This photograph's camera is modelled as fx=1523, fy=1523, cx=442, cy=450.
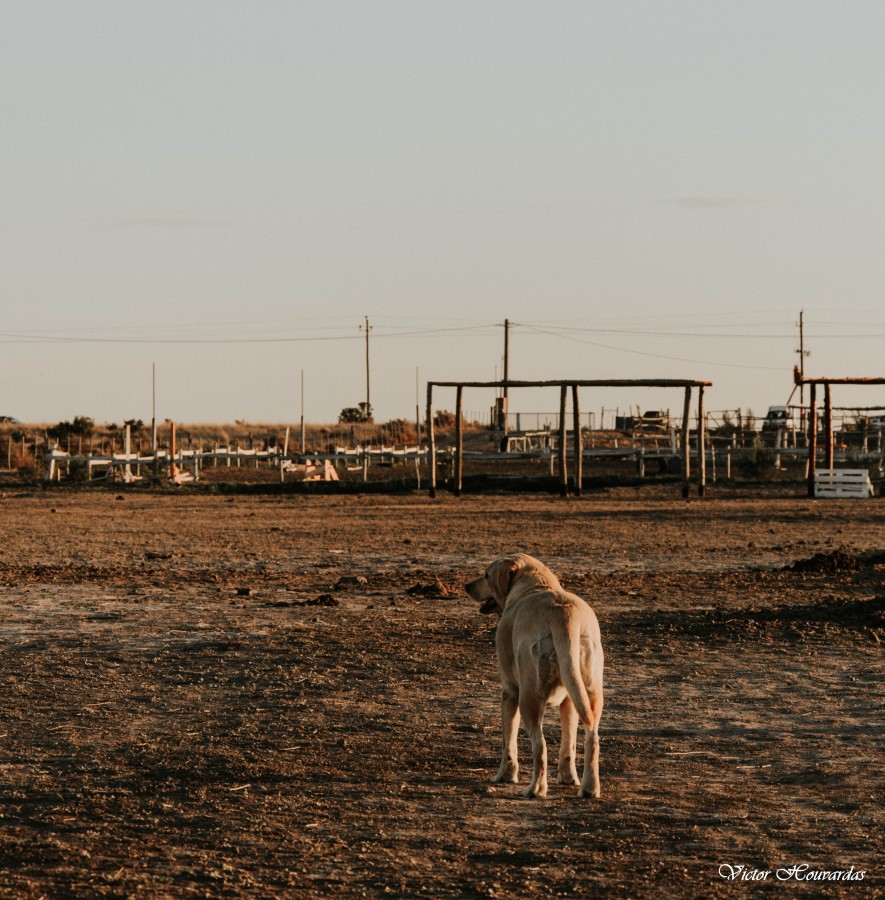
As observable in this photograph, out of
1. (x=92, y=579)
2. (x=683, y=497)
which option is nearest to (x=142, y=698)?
(x=92, y=579)

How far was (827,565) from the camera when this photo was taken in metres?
20.2

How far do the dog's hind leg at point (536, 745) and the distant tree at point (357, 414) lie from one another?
9006cm

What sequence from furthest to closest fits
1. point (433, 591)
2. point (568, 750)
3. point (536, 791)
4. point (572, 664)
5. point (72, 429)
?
point (72, 429), point (433, 591), point (568, 750), point (536, 791), point (572, 664)

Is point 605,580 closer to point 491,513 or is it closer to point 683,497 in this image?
point 491,513

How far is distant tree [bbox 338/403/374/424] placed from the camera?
9738 centimetres

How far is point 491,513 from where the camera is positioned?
33656 mm

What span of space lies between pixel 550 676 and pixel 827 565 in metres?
13.8

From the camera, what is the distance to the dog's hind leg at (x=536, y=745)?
7203 mm

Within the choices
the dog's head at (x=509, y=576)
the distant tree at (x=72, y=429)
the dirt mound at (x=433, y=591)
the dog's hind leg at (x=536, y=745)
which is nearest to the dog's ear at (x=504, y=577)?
the dog's head at (x=509, y=576)

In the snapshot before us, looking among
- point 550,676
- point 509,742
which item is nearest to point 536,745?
point 550,676

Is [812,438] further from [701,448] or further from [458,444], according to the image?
[458,444]

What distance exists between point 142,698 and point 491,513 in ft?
77.6

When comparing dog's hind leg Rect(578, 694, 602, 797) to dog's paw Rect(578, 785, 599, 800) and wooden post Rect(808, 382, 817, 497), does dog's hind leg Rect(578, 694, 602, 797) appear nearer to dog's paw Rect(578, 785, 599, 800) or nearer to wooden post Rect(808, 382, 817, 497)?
dog's paw Rect(578, 785, 599, 800)

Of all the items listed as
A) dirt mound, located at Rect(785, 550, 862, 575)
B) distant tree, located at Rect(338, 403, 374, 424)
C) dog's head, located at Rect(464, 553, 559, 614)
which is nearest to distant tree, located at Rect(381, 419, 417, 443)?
distant tree, located at Rect(338, 403, 374, 424)
